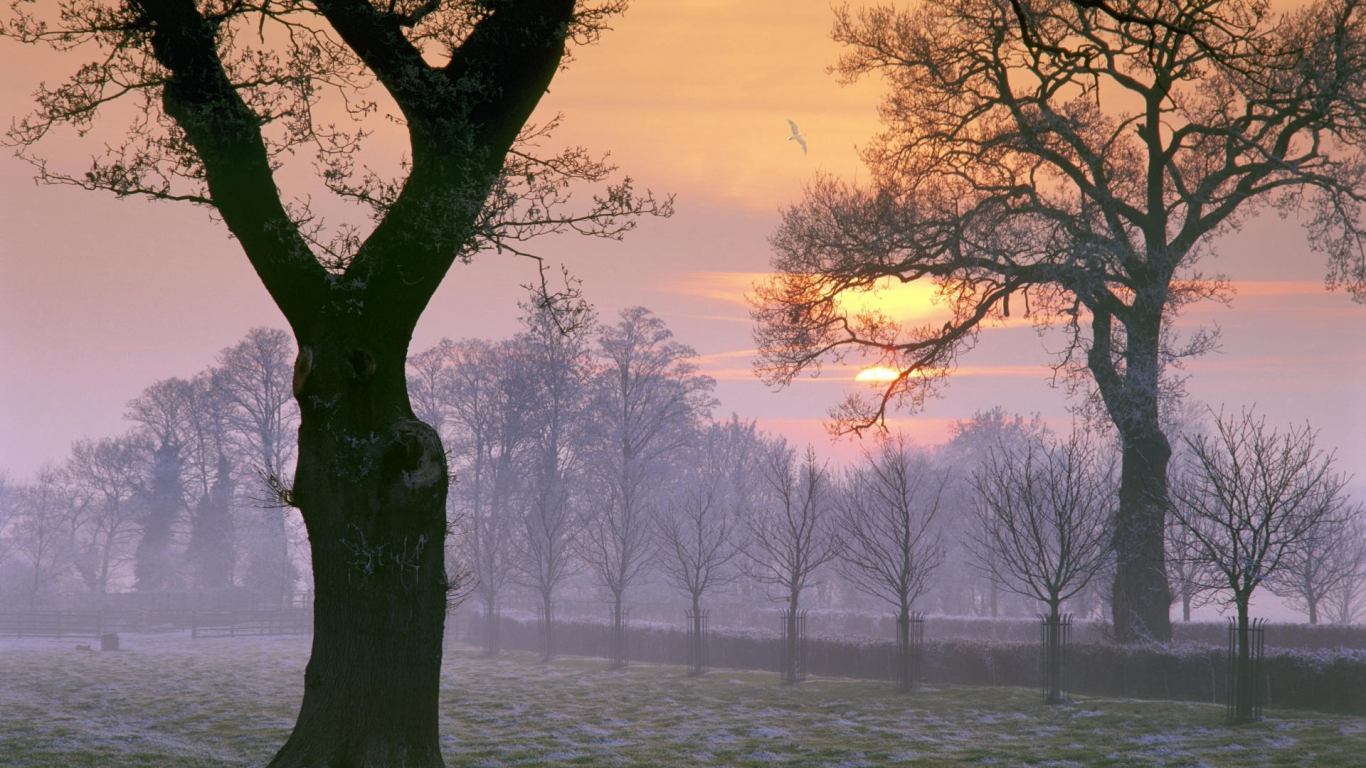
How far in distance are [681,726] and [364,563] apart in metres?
9.37

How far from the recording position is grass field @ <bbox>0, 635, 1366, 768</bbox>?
43.2 feet

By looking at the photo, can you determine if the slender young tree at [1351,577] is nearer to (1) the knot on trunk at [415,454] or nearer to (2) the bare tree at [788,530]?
(2) the bare tree at [788,530]

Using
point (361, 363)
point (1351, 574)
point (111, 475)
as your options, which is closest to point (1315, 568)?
point (1351, 574)

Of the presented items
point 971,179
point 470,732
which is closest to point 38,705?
point 470,732

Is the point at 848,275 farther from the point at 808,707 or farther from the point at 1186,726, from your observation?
the point at 1186,726

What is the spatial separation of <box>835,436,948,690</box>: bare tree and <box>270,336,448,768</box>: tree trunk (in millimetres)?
14976

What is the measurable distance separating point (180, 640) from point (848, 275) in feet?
112

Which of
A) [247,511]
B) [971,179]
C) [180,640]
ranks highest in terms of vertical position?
[971,179]

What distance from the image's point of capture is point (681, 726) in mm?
16703

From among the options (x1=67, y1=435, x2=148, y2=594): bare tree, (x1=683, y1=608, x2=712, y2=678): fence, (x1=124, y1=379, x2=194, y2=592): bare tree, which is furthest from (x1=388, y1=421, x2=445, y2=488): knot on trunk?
(x1=67, y1=435, x2=148, y2=594): bare tree

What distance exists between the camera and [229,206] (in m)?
9.36

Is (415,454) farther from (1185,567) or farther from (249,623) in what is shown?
(249,623)

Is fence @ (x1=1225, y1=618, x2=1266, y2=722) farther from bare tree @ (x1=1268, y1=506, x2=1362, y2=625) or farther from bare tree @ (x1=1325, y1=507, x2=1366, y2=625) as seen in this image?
bare tree @ (x1=1325, y1=507, x2=1366, y2=625)

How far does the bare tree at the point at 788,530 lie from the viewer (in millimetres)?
27797
